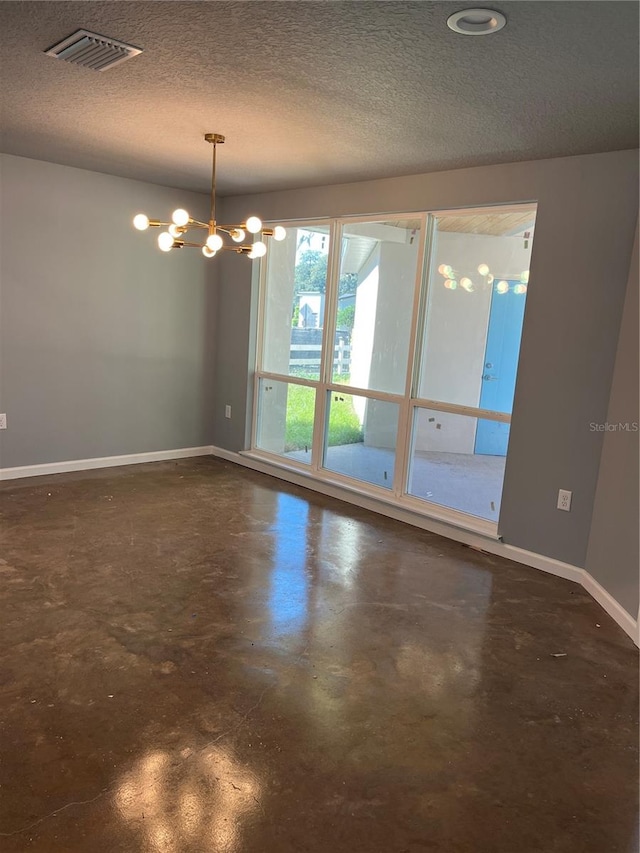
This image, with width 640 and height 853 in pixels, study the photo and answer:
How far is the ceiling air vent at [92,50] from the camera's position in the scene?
8.03 ft

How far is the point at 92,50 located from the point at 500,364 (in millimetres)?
2933

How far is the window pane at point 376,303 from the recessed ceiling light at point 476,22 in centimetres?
Result: 251

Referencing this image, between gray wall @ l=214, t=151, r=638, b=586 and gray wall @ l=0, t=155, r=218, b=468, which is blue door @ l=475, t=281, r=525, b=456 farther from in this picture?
A: gray wall @ l=0, t=155, r=218, b=468

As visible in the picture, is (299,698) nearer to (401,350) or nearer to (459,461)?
(459,461)

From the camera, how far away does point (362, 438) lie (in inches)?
206

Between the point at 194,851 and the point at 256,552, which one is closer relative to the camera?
the point at 194,851

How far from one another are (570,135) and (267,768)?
3247 millimetres

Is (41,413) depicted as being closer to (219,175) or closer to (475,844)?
(219,175)

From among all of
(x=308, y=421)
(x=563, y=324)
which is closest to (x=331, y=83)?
(x=563, y=324)

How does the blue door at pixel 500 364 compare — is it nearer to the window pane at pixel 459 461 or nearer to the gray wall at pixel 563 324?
the window pane at pixel 459 461

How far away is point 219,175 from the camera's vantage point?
5043 millimetres

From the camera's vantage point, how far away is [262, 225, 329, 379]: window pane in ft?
18.0

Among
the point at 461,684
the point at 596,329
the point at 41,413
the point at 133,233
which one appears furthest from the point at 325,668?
the point at 133,233

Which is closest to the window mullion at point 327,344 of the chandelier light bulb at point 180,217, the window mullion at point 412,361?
Answer: the window mullion at point 412,361
